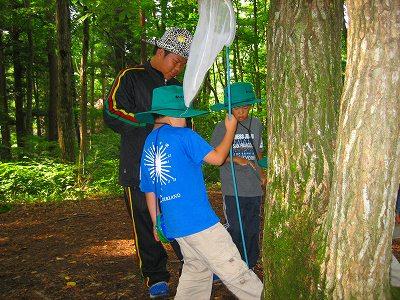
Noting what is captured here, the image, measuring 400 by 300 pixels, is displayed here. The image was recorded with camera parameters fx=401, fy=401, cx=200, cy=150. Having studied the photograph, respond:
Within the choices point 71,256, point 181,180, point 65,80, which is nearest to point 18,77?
point 65,80

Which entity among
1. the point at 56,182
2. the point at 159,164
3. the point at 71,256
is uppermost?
the point at 159,164

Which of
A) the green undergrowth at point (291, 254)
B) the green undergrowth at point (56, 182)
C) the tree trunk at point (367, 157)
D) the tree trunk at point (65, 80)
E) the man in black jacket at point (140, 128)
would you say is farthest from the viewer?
the tree trunk at point (65, 80)

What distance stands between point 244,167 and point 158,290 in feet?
4.54

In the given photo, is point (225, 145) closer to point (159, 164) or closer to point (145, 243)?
point (159, 164)

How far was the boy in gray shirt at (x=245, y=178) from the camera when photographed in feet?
12.5

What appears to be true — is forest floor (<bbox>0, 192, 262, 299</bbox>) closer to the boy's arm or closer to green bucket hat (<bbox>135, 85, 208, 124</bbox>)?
the boy's arm

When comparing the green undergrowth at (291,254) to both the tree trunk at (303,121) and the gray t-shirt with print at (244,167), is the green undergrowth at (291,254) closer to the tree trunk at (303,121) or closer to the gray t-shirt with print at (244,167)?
the tree trunk at (303,121)

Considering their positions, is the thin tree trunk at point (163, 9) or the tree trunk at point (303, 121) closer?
the tree trunk at point (303, 121)

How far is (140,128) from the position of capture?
3.46 meters

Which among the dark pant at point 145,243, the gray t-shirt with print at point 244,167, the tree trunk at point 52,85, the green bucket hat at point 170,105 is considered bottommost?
the dark pant at point 145,243

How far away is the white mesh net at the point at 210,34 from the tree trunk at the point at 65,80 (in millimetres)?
8371

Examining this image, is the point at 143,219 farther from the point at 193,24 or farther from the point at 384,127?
the point at 193,24

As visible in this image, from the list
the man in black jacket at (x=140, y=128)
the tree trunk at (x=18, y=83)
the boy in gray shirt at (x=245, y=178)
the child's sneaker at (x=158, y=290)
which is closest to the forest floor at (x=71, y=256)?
the child's sneaker at (x=158, y=290)

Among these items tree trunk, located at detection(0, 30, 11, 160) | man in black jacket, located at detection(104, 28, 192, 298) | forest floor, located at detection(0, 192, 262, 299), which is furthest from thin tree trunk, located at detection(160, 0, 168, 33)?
man in black jacket, located at detection(104, 28, 192, 298)
